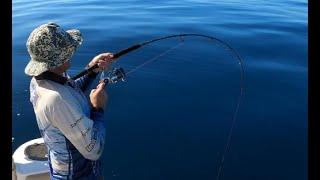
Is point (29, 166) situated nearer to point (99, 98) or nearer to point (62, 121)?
point (99, 98)

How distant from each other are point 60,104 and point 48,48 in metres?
0.35

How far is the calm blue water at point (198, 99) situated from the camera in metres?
4.86

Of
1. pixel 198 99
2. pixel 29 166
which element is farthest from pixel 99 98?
pixel 198 99

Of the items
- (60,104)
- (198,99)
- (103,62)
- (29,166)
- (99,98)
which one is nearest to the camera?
(60,104)

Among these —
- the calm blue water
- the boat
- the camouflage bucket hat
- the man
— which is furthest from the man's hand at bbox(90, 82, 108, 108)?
the calm blue water

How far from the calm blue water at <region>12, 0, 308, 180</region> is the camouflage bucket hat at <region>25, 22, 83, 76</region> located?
230cm

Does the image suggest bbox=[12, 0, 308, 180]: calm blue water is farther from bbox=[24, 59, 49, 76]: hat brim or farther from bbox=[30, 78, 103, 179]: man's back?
bbox=[24, 59, 49, 76]: hat brim

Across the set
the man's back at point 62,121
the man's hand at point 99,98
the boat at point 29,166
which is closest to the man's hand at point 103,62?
the man's hand at point 99,98

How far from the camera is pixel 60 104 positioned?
8.16ft

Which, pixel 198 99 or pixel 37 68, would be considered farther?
pixel 198 99

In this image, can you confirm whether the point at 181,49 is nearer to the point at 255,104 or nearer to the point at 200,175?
the point at 255,104

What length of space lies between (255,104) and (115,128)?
6.30 feet
